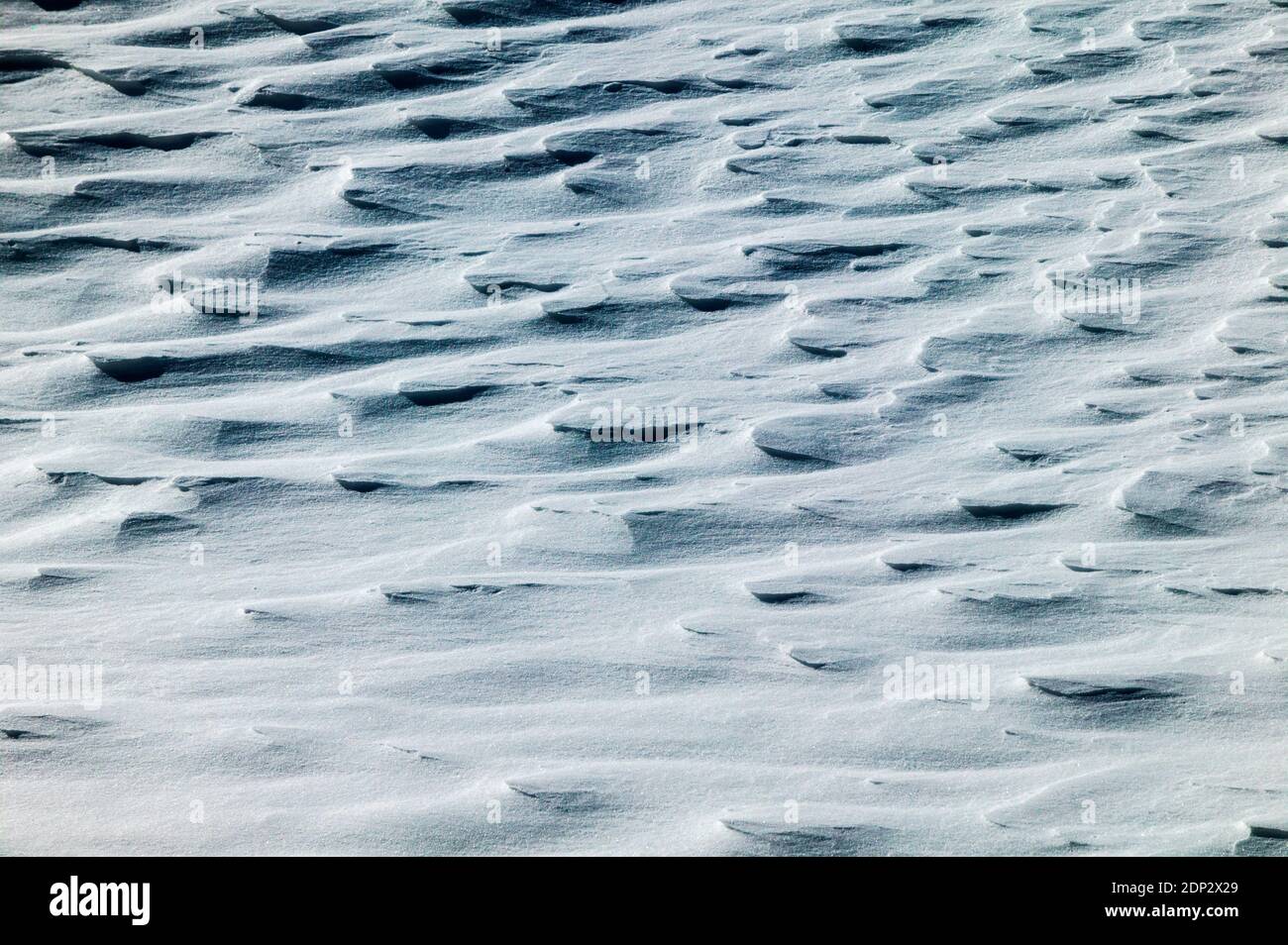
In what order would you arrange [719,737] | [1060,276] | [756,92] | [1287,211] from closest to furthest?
1. [719,737]
2. [1060,276]
3. [1287,211]
4. [756,92]

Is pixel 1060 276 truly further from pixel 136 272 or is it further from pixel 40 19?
pixel 40 19

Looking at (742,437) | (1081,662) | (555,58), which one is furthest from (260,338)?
(1081,662)

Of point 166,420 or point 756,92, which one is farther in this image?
point 756,92

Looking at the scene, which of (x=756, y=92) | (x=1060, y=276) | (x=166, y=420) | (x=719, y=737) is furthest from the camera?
(x=756, y=92)

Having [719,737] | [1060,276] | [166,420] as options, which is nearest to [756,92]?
[1060,276]

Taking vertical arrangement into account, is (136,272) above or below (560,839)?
above

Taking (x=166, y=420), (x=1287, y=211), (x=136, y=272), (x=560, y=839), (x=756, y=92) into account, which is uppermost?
(x=756, y=92)
